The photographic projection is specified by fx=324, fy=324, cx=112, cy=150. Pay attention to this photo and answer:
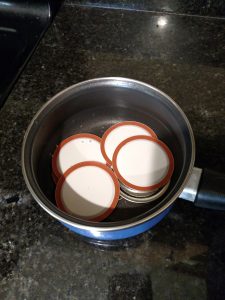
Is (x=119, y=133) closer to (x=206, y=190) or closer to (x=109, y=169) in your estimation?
(x=109, y=169)

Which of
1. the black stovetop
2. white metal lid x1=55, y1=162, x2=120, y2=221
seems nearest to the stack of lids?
white metal lid x1=55, y1=162, x2=120, y2=221

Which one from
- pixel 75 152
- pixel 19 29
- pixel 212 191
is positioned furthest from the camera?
pixel 19 29

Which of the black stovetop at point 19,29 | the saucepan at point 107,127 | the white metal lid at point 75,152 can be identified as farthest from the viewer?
the black stovetop at point 19,29

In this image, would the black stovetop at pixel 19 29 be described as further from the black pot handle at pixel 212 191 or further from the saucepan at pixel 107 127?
the black pot handle at pixel 212 191

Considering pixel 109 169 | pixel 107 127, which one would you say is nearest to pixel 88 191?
pixel 109 169

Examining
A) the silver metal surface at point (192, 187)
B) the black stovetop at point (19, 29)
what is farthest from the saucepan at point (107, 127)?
the black stovetop at point (19, 29)

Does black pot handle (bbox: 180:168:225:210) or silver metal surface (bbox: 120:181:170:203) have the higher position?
black pot handle (bbox: 180:168:225:210)

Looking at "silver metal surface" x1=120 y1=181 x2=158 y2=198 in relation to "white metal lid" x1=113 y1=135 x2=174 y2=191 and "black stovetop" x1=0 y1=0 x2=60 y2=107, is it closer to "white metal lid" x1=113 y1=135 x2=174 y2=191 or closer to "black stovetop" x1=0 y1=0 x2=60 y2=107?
"white metal lid" x1=113 y1=135 x2=174 y2=191
